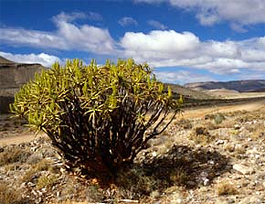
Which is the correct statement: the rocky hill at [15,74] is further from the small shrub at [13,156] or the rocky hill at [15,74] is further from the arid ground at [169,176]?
the arid ground at [169,176]

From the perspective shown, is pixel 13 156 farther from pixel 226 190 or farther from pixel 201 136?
pixel 226 190

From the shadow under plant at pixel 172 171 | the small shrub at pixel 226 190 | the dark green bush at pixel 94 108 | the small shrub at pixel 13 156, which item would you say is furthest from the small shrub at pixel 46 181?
the small shrub at pixel 226 190

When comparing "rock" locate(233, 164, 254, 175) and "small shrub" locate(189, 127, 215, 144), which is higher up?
"small shrub" locate(189, 127, 215, 144)

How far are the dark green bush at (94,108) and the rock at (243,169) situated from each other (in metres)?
2.07

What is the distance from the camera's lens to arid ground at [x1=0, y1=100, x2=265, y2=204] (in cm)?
794

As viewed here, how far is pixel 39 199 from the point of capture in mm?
8477

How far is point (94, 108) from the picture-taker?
827cm

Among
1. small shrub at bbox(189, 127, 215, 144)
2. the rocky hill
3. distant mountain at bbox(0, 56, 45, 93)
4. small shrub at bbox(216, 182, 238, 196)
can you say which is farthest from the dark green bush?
distant mountain at bbox(0, 56, 45, 93)

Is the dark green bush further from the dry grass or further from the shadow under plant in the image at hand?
Result: the dry grass

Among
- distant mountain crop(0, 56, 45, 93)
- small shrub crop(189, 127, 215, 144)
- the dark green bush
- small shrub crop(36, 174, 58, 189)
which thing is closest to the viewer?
the dark green bush

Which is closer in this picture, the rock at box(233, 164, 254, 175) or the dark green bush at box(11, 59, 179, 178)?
the dark green bush at box(11, 59, 179, 178)

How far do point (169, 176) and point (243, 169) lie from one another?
68.2 inches

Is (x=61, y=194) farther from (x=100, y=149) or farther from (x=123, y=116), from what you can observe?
(x=123, y=116)

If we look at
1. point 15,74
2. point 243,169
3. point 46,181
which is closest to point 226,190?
point 243,169
